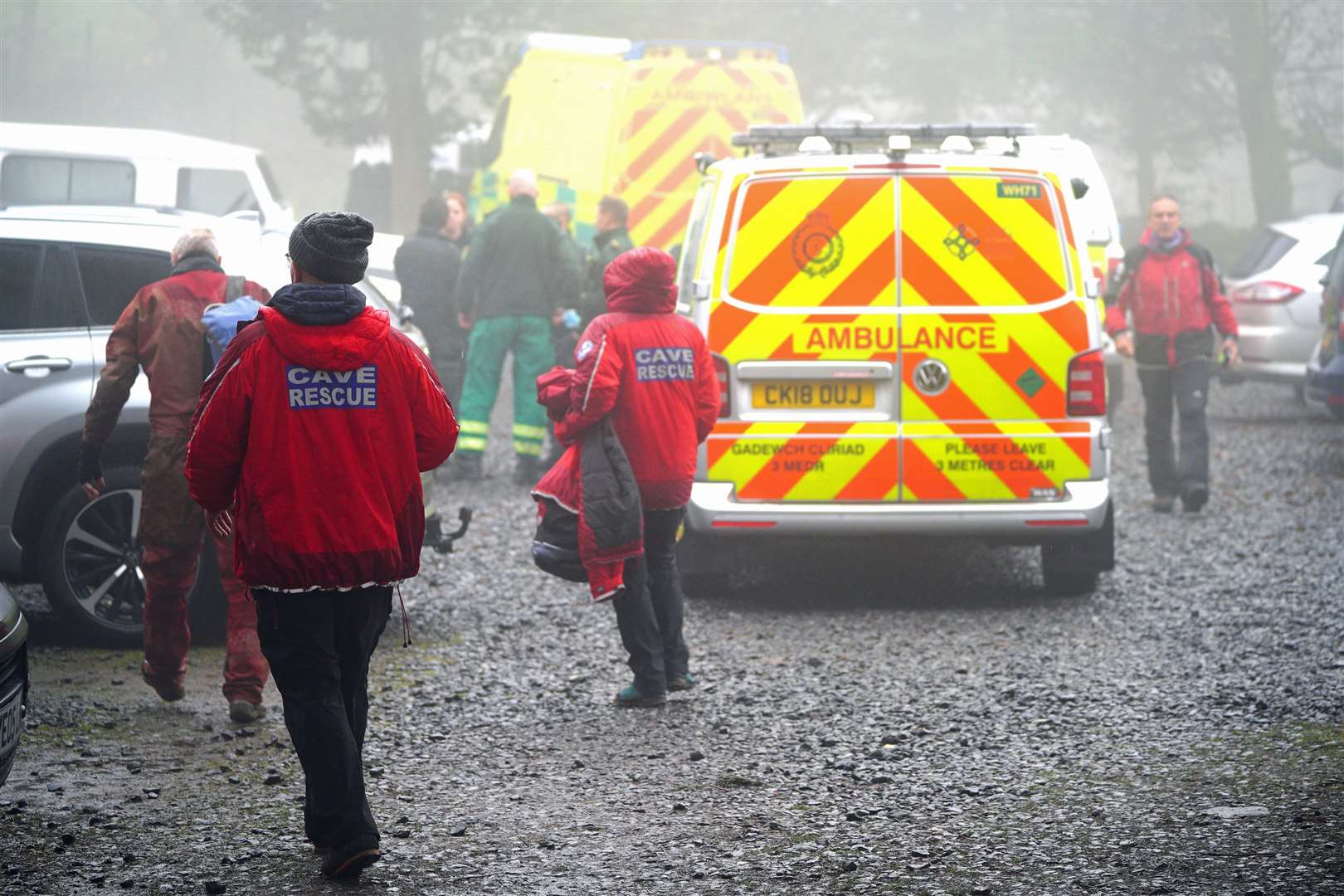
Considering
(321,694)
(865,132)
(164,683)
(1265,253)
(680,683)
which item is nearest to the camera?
(321,694)

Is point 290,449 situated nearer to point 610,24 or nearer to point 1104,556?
point 1104,556

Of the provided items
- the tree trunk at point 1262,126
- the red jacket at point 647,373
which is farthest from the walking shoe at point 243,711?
the tree trunk at point 1262,126

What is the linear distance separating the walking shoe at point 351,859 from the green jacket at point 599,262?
324 inches

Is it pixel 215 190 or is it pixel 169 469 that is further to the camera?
pixel 215 190

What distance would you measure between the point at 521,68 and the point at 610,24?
1238 centimetres

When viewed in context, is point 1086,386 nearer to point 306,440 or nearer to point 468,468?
point 306,440

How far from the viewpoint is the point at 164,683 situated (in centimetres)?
690

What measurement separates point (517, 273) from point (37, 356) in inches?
218

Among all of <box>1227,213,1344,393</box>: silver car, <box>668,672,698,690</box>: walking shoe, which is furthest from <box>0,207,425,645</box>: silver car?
<box>1227,213,1344,393</box>: silver car

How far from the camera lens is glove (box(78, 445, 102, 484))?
6.77 meters

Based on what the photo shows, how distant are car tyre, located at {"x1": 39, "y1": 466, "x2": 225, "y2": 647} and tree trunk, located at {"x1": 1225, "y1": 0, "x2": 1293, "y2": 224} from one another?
971 inches

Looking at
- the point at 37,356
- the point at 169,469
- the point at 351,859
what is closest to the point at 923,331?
the point at 169,469

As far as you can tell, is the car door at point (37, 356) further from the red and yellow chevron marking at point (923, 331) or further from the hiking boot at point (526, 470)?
the hiking boot at point (526, 470)

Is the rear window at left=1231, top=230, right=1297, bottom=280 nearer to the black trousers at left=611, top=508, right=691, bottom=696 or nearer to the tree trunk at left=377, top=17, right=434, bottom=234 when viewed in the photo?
the black trousers at left=611, top=508, right=691, bottom=696
